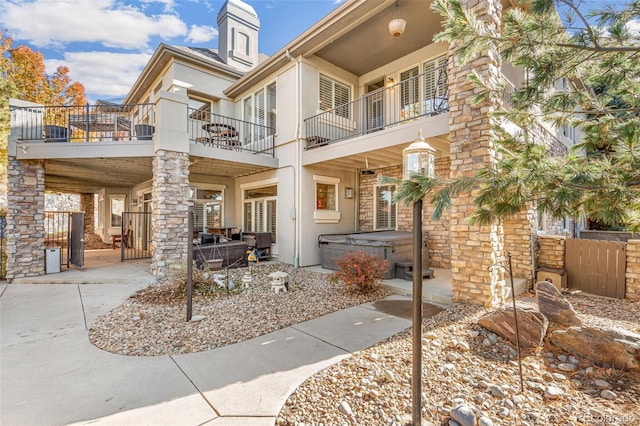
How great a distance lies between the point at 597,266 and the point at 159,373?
7.74 meters

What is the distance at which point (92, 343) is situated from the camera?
12.0ft

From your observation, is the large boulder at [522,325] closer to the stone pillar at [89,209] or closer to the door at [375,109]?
the door at [375,109]

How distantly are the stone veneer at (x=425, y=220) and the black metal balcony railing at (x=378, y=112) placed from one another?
1554mm

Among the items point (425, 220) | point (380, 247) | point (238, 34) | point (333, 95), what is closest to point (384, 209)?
point (425, 220)

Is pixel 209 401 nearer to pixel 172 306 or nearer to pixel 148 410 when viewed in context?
pixel 148 410

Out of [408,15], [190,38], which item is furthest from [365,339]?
[190,38]

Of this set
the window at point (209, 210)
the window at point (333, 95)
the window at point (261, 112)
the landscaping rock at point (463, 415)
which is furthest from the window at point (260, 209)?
the landscaping rock at point (463, 415)

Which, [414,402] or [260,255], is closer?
[414,402]

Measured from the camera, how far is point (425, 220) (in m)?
8.12

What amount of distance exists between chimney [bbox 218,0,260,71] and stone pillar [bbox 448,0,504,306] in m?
11.1

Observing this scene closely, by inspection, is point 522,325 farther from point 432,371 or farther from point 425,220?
point 425,220

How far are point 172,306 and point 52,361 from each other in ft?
6.43

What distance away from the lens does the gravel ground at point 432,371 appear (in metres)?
2.27

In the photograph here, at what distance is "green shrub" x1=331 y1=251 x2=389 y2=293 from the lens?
18.5 feet
